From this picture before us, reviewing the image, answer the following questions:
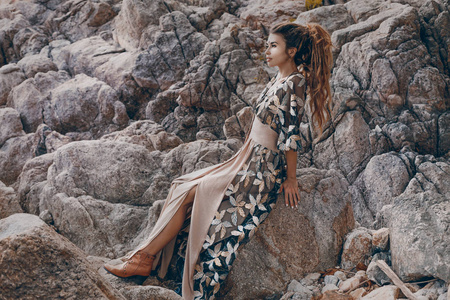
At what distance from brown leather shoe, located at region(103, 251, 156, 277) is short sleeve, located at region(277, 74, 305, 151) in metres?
1.98

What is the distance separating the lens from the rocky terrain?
385 centimetres

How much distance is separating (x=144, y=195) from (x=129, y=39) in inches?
417

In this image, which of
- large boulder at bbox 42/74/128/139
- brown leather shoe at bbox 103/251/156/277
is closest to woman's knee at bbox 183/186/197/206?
brown leather shoe at bbox 103/251/156/277

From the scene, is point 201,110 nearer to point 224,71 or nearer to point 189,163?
point 224,71

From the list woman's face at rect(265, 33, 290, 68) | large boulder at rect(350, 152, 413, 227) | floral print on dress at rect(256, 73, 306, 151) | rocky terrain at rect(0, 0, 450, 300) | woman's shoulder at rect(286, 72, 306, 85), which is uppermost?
woman's face at rect(265, 33, 290, 68)

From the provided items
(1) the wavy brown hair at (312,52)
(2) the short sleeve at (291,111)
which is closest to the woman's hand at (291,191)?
(2) the short sleeve at (291,111)

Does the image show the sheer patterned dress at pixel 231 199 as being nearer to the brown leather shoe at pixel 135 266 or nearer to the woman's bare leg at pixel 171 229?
the woman's bare leg at pixel 171 229

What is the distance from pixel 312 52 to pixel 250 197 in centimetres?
192

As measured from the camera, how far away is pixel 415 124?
10469mm

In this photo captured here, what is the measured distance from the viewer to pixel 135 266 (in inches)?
175

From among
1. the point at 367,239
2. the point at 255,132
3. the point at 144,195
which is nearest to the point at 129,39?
the point at 144,195

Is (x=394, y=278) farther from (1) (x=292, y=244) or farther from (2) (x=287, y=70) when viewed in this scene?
(2) (x=287, y=70)

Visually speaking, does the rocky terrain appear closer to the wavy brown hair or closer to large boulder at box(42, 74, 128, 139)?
large boulder at box(42, 74, 128, 139)

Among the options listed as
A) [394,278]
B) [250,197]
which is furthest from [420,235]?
[250,197]
